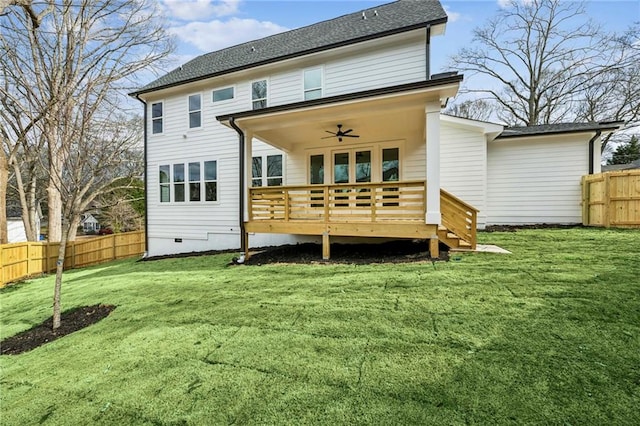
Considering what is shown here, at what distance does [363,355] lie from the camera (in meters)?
2.52

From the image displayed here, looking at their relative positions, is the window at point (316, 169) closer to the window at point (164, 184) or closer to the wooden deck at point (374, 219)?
the wooden deck at point (374, 219)

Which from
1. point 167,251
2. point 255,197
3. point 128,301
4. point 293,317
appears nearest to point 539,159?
point 255,197

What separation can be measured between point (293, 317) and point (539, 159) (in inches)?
404

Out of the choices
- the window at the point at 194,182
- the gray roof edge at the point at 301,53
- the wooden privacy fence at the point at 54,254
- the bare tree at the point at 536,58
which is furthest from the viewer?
the bare tree at the point at 536,58

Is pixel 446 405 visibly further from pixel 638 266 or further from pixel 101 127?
pixel 101 127

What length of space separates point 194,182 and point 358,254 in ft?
24.4

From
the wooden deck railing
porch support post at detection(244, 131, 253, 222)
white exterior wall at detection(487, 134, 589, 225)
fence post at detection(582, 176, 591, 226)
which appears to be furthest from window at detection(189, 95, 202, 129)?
fence post at detection(582, 176, 591, 226)

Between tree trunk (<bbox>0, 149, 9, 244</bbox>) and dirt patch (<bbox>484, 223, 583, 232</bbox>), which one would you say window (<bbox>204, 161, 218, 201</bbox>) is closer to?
tree trunk (<bbox>0, 149, 9, 244</bbox>)

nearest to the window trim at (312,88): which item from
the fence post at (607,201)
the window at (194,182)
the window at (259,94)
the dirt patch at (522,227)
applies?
the window at (259,94)

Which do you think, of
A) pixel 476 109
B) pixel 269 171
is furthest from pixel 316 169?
pixel 476 109

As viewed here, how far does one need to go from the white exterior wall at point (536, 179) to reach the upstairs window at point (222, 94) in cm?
948

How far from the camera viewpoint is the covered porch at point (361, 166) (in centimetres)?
567

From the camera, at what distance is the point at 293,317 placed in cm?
345

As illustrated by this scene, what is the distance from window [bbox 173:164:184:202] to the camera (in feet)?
36.9
